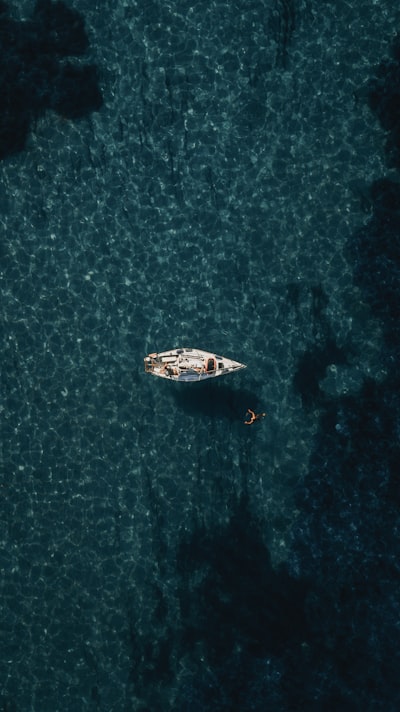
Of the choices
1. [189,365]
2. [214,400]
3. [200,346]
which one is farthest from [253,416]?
[200,346]

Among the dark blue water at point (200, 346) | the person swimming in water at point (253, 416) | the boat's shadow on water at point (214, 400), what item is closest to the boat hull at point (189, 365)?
the boat's shadow on water at point (214, 400)

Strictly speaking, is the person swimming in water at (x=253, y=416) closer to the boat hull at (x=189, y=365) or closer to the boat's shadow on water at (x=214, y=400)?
the boat's shadow on water at (x=214, y=400)

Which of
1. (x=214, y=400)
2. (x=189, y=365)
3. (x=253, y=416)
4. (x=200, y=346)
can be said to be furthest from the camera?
(x=200, y=346)

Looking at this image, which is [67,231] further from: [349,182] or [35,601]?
[35,601]

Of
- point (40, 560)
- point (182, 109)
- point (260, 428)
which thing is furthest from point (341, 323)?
point (40, 560)

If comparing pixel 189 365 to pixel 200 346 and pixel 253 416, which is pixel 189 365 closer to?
pixel 200 346

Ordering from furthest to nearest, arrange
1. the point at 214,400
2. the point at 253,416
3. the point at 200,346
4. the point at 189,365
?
the point at 200,346 < the point at 214,400 < the point at 253,416 < the point at 189,365
